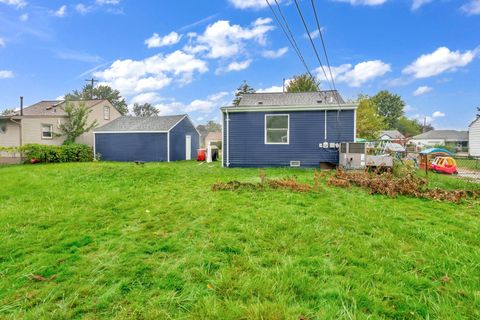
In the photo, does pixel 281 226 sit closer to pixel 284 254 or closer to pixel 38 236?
pixel 284 254

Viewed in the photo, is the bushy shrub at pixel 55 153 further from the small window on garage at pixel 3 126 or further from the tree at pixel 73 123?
the small window on garage at pixel 3 126

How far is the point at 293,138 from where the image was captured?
404 inches

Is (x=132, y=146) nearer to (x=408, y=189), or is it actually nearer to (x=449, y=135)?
(x=408, y=189)

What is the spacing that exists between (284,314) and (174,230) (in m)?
2.11

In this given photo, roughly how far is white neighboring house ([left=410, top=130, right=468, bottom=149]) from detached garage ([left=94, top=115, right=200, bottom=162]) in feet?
154

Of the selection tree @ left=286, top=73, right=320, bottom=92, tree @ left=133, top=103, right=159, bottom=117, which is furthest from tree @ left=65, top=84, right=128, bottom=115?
tree @ left=286, top=73, right=320, bottom=92

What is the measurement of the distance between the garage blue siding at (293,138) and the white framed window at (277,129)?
A: 0.55ft

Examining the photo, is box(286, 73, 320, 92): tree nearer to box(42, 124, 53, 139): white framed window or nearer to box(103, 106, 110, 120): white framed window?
box(103, 106, 110, 120): white framed window

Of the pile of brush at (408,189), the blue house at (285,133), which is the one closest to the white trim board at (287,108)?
the blue house at (285,133)

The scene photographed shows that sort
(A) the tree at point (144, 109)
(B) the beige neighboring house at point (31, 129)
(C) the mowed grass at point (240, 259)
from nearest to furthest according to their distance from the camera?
(C) the mowed grass at point (240, 259), (B) the beige neighboring house at point (31, 129), (A) the tree at point (144, 109)

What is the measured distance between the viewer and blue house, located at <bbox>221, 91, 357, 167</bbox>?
9891mm

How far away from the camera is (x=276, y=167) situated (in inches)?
408

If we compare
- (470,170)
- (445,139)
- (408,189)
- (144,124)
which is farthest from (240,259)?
(445,139)

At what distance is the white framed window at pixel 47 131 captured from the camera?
1756cm
